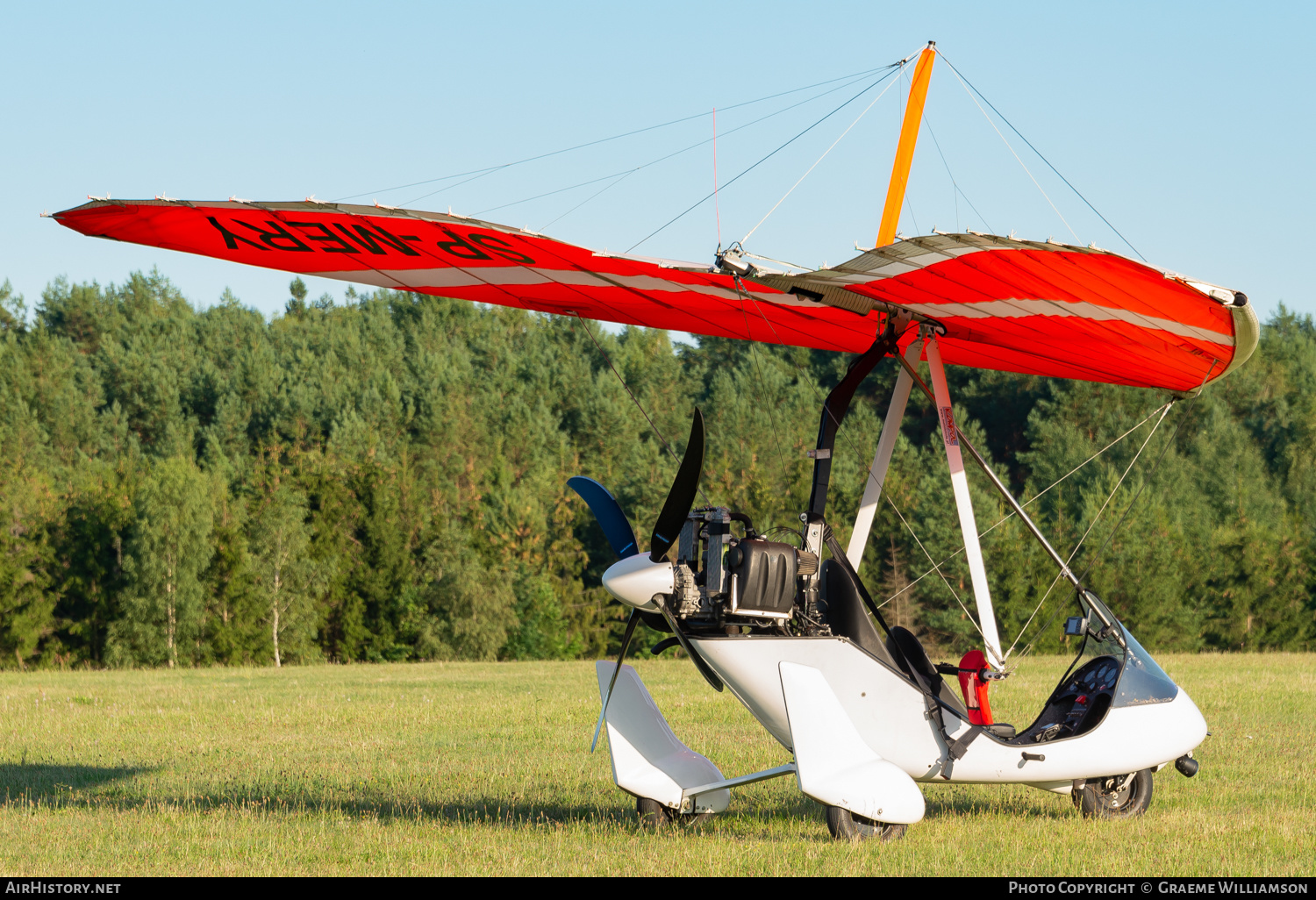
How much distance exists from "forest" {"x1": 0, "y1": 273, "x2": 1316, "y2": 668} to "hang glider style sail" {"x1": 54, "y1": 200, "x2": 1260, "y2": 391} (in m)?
38.5

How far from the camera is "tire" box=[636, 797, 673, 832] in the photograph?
9.97 meters

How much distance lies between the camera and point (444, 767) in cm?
1384

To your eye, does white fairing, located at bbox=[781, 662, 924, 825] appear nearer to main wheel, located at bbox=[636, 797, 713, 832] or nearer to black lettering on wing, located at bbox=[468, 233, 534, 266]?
main wheel, located at bbox=[636, 797, 713, 832]

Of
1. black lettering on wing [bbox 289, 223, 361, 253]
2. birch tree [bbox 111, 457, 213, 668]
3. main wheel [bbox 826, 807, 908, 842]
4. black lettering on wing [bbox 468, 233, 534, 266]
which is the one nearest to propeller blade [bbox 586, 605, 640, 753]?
main wheel [bbox 826, 807, 908, 842]

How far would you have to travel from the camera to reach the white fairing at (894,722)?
9.20 metres

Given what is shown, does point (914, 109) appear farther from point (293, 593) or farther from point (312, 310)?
point (312, 310)

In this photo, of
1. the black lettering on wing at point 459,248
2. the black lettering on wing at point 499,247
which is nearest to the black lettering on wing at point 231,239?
the black lettering on wing at point 459,248

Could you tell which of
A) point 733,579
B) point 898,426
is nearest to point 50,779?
point 733,579

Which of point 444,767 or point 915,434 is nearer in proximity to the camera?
point 444,767

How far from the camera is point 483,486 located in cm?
7788

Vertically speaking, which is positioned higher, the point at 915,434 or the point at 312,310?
the point at 312,310

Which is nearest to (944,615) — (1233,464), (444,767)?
(1233,464)

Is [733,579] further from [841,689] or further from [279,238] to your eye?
[279,238]
